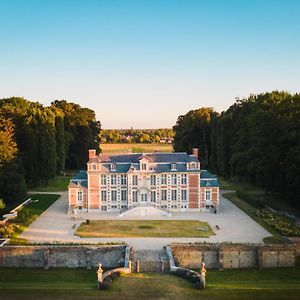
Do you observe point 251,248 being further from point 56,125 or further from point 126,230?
point 56,125

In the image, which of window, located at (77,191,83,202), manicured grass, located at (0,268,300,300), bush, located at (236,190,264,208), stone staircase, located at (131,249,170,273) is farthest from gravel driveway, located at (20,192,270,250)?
manicured grass, located at (0,268,300,300)

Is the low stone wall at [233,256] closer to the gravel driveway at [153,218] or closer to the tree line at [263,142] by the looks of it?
the gravel driveway at [153,218]

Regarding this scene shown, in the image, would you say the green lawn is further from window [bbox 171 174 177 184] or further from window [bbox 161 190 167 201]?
window [bbox 171 174 177 184]

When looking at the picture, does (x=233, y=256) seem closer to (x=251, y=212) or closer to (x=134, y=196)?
(x=251, y=212)

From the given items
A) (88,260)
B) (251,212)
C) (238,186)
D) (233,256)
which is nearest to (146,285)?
(88,260)

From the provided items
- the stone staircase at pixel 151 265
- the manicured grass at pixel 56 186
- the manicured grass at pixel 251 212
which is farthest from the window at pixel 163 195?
the manicured grass at pixel 56 186
